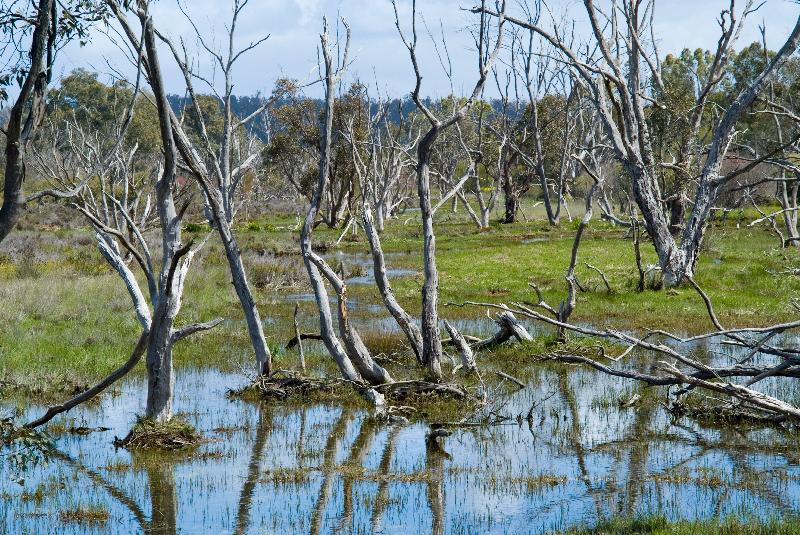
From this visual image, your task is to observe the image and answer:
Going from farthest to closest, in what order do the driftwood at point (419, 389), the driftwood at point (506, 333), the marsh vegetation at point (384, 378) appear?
1. the driftwood at point (506, 333)
2. the driftwood at point (419, 389)
3. the marsh vegetation at point (384, 378)

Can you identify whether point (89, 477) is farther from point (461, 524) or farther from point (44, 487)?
point (461, 524)

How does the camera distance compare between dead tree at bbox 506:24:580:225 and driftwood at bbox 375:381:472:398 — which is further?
dead tree at bbox 506:24:580:225

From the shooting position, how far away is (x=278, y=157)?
62.4 m

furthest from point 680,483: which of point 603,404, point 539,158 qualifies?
point 539,158

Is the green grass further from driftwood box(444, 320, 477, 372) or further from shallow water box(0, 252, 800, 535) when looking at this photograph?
driftwood box(444, 320, 477, 372)

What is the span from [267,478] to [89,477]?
1.98 meters

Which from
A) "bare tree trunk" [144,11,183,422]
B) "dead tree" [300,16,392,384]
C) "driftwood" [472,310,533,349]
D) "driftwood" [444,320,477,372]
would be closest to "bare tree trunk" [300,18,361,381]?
"dead tree" [300,16,392,384]

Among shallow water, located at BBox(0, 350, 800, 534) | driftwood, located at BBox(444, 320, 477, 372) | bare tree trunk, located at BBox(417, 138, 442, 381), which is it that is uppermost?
bare tree trunk, located at BBox(417, 138, 442, 381)

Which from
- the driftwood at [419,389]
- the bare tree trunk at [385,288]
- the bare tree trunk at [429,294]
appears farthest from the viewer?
the bare tree trunk at [385,288]

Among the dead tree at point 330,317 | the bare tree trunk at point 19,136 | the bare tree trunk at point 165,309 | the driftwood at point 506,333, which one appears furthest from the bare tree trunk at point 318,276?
the bare tree trunk at point 19,136

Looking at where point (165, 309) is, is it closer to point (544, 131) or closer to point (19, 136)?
point (19, 136)

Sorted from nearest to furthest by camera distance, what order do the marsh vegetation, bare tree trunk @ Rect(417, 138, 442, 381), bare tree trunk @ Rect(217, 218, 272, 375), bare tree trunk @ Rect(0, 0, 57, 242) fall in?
bare tree trunk @ Rect(0, 0, 57, 242) < the marsh vegetation < bare tree trunk @ Rect(217, 218, 272, 375) < bare tree trunk @ Rect(417, 138, 442, 381)

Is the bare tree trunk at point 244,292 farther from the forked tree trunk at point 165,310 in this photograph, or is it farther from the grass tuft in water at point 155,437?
the grass tuft in water at point 155,437

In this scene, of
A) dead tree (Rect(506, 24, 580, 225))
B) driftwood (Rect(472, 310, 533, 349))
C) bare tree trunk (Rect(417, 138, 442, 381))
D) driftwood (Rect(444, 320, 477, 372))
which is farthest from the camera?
dead tree (Rect(506, 24, 580, 225))
